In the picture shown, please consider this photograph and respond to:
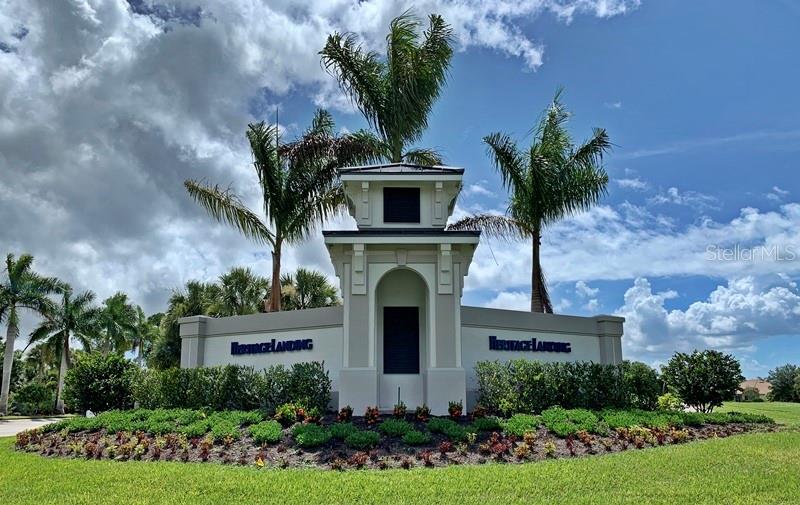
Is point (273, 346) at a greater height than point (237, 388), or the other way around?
point (273, 346)

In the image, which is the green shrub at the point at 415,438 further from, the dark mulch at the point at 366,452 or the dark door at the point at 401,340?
the dark door at the point at 401,340

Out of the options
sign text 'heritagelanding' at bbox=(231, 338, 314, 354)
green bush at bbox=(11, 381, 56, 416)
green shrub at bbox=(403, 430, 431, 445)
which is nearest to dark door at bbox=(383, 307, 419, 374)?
sign text 'heritagelanding' at bbox=(231, 338, 314, 354)

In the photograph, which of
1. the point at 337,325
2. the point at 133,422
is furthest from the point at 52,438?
the point at 337,325

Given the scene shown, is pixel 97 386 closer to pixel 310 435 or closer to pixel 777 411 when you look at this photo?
pixel 310 435

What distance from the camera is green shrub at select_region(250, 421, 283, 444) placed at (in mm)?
13141

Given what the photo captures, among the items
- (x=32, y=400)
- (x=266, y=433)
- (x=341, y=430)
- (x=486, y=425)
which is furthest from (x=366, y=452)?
(x=32, y=400)

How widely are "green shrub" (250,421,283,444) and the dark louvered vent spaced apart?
691cm

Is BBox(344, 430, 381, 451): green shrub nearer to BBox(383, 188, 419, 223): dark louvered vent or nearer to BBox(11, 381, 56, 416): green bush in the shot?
BBox(383, 188, 419, 223): dark louvered vent

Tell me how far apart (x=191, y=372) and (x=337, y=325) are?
4.43m

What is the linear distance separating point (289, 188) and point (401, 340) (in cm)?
811

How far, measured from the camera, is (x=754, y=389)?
4184 cm

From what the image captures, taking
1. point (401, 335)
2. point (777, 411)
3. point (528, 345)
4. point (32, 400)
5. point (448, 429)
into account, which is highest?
point (401, 335)

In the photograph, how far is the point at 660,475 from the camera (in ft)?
33.4

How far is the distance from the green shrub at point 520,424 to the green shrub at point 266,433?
508 centimetres
